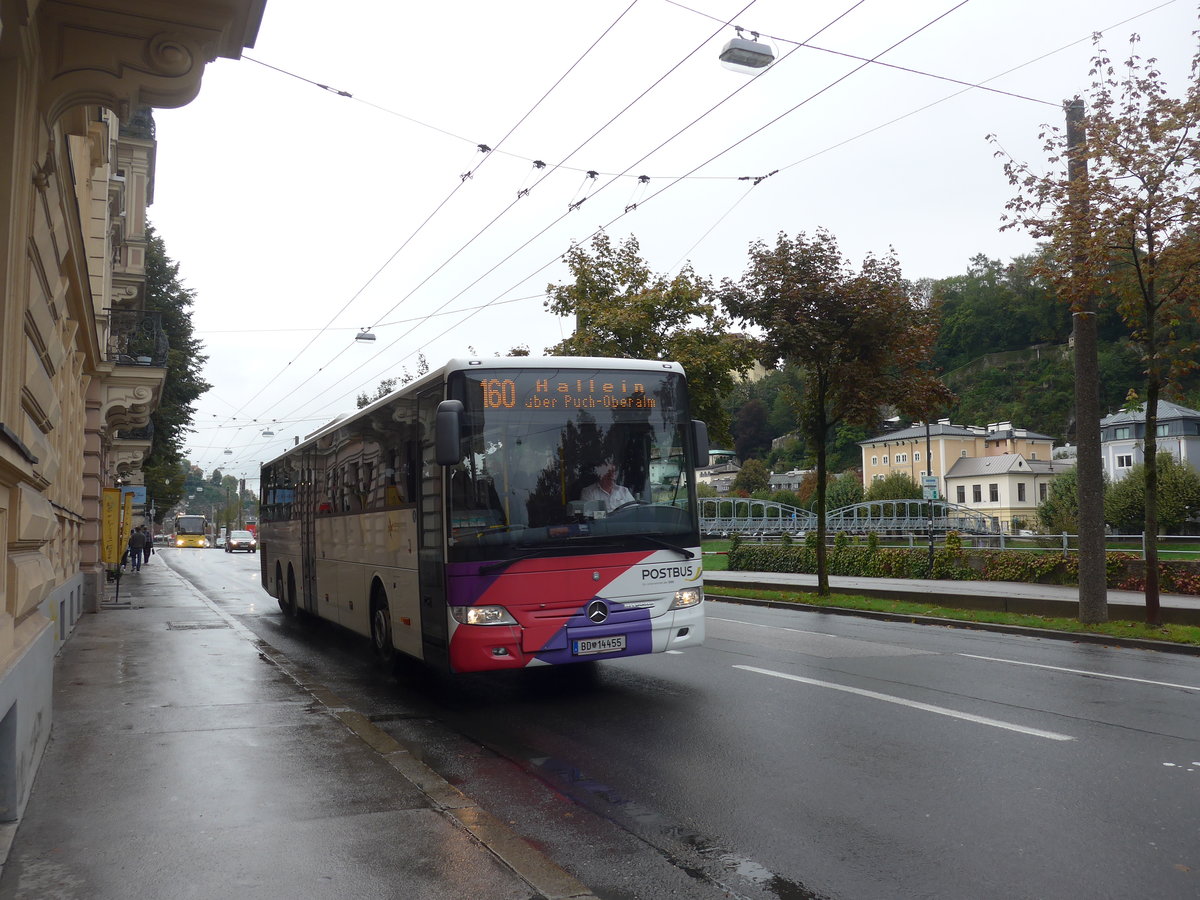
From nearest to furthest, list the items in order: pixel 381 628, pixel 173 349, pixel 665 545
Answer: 1. pixel 665 545
2. pixel 381 628
3. pixel 173 349

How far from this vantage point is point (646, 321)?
90.2 ft

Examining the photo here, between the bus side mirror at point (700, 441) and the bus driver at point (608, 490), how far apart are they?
2.74ft

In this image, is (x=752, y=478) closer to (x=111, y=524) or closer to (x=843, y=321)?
(x=843, y=321)

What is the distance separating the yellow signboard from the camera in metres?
21.1

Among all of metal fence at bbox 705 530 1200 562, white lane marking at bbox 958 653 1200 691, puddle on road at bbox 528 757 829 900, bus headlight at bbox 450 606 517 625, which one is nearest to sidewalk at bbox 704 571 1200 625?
metal fence at bbox 705 530 1200 562

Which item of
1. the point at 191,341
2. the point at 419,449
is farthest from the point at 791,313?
the point at 191,341

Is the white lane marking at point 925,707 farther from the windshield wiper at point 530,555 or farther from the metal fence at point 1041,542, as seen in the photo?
the metal fence at point 1041,542

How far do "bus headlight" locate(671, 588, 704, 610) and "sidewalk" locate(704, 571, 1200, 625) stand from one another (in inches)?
381

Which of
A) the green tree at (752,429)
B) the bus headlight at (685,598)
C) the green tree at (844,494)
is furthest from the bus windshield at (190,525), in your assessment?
the bus headlight at (685,598)

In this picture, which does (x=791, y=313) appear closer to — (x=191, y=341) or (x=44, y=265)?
(x=44, y=265)

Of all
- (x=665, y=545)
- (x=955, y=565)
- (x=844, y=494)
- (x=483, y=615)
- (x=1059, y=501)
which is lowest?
(x=955, y=565)

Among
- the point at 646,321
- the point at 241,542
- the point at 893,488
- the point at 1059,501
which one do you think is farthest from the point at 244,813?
the point at 893,488

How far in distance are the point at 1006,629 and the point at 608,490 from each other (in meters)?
8.81

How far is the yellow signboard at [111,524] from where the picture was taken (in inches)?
831
